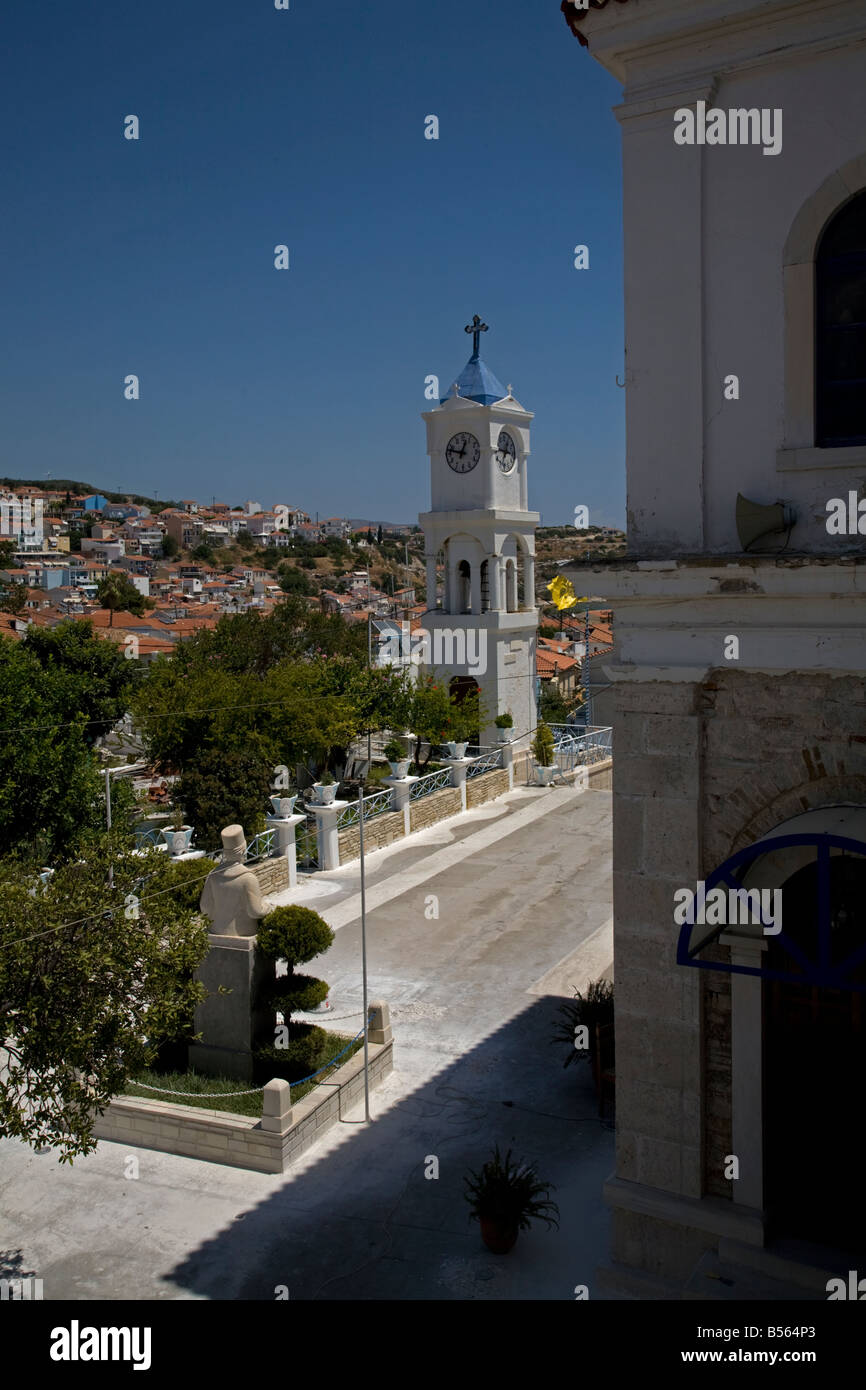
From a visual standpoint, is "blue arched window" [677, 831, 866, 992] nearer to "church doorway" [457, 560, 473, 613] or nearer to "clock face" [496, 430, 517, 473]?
"church doorway" [457, 560, 473, 613]

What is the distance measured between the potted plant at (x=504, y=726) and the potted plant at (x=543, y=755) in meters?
1.40

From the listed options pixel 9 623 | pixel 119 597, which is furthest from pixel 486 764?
pixel 119 597

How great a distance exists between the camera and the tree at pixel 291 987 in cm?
1024

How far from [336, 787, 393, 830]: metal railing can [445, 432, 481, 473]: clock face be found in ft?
36.6

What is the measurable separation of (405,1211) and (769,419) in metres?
6.73

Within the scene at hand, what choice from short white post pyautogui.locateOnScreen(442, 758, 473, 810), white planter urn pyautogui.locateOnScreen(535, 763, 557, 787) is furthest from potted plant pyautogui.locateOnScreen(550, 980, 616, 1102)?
white planter urn pyautogui.locateOnScreen(535, 763, 557, 787)

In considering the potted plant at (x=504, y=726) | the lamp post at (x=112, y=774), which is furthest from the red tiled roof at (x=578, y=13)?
the potted plant at (x=504, y=726)

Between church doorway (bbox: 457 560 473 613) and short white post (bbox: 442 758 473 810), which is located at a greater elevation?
church doorway (bbox: 457 560 473 613)

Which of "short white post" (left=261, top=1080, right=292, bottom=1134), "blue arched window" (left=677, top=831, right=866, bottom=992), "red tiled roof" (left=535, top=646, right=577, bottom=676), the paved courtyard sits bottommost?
the paved courtyard

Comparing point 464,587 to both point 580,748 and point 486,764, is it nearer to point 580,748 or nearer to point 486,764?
point 580,748

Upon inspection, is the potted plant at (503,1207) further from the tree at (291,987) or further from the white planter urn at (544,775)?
the white planter urn at (544,775)

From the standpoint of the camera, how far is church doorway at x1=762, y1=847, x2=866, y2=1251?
6.07 m

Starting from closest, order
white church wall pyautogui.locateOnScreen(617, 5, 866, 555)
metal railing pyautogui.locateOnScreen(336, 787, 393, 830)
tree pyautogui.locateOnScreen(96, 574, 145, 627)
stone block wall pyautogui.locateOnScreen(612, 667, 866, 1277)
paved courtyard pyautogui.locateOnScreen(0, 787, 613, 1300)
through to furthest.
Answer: white church wall pyautogui.locateOnScreen(617, 5, 866, 555) → stone block wall pyautogui.locateOnScreen(612, 667, 866, 1277) → paved courtyard pyautogui.locateOnScreen(0, 787, 613, 1300) → metal railing pyautogui.locateOnScreen(336, 787, 393, 830) → tree pyautogui.locateOnScreen(96, 574, 145, 627)
